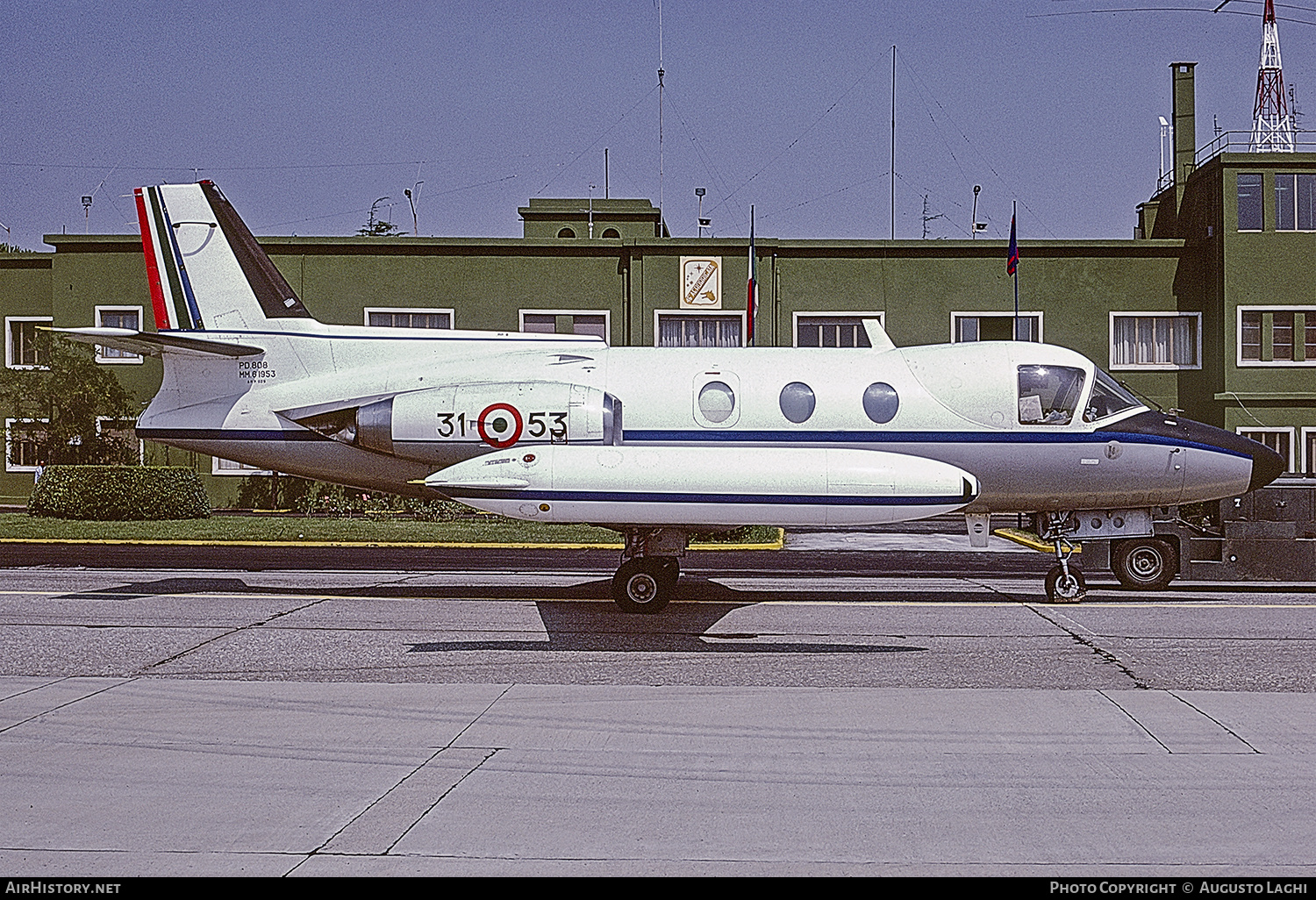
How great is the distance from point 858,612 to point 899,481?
202 cm

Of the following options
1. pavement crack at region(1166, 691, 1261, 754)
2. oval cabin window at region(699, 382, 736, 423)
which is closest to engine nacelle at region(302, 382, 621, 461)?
oval cabin window at region(699, 382, 736, 423)

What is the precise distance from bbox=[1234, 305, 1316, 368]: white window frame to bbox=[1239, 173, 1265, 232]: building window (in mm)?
2046

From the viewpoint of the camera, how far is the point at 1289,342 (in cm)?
3444

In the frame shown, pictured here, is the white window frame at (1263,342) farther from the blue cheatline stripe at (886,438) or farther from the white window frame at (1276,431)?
the blue cheatline stripe at (886,438)

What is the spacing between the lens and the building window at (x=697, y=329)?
35.7 meters

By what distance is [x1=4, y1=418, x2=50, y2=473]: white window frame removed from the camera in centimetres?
3488

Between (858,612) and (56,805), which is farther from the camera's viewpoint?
(858,612)

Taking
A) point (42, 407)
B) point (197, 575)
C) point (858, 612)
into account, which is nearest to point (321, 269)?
point (42, 407)

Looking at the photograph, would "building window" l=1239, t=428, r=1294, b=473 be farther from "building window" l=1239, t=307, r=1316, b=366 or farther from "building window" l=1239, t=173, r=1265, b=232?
"building window" l=1239, t=173, r=1265, b=232

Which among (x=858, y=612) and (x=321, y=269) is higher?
(x=321, y=269)

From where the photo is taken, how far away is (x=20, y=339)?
37.1m

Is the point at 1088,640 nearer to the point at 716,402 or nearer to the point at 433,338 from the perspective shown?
the point at 716,402

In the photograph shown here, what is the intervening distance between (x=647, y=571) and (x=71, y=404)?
2529cm

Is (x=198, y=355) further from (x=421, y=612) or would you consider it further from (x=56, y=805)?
(x=56, y=805)
